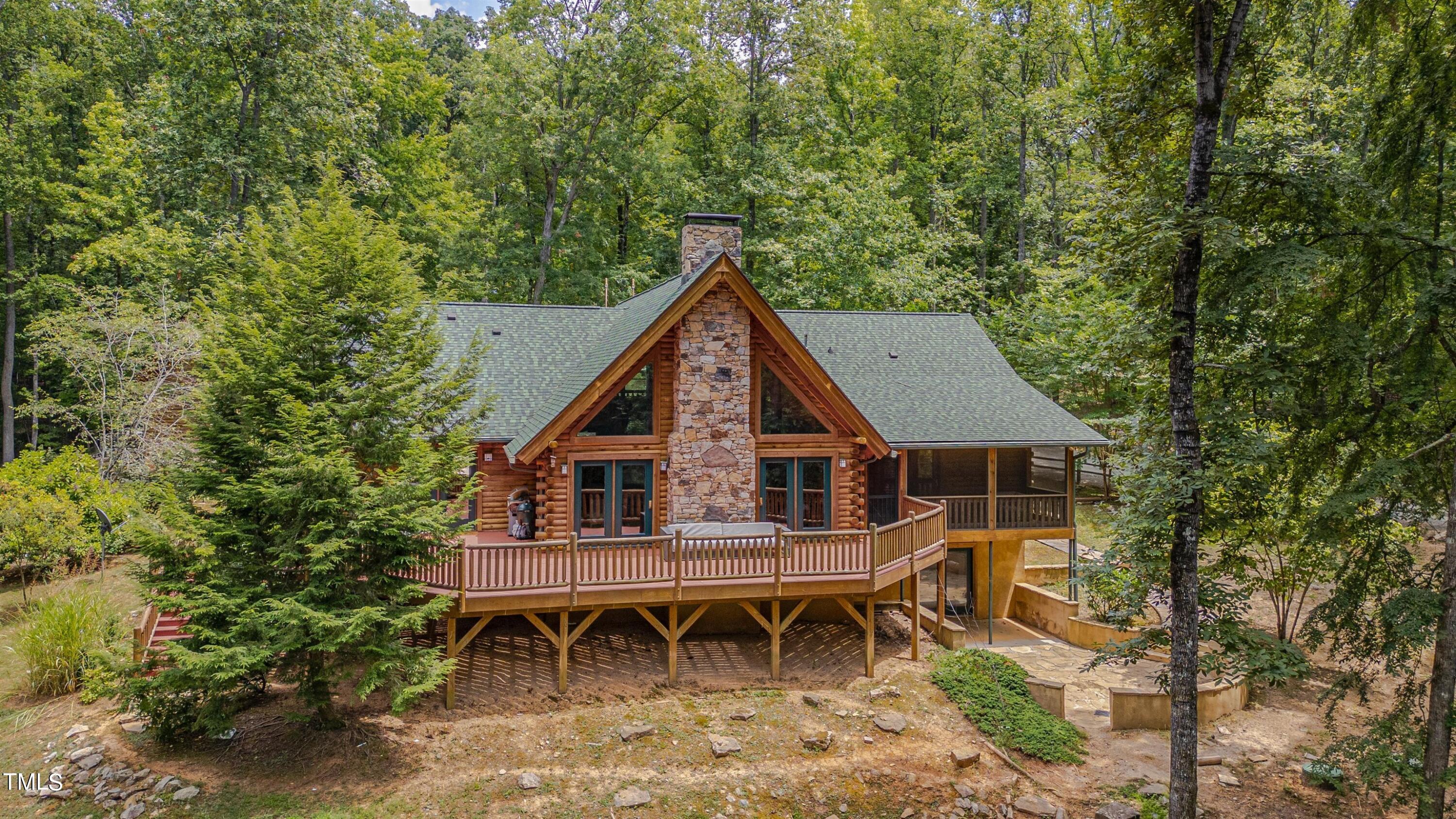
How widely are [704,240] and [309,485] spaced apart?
378 inches

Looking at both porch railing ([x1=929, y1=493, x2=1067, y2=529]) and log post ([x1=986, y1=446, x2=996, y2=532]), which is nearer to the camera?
log post ([x1=986, y1=446, x2=996, y2=532])

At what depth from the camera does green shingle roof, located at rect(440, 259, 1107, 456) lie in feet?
51.4

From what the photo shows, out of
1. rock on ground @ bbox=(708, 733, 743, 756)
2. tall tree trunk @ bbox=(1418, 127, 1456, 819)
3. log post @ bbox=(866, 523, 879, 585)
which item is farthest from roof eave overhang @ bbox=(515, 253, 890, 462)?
tall tree trunk @ bbox=(1418, 127, 1456, 819)

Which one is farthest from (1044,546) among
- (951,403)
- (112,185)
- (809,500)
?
(112,185)

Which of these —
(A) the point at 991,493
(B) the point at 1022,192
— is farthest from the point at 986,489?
(B) the point at 1022,192

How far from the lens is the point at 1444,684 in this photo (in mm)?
9922

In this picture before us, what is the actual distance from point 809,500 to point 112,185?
26.7 meters

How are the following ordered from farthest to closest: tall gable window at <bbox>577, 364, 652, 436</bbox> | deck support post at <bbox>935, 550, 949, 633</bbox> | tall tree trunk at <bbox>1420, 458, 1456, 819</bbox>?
deck support post at <bbox>935, 550, 949, 633</bbox>
tall gable window at <bbox>577, 364, 652, 436</bbox>
tall tree trunk at <bbox>1420, 458, 1456, 819</bbox>

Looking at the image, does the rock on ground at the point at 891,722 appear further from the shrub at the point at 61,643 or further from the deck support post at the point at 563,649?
the shrub at the point at 61,643

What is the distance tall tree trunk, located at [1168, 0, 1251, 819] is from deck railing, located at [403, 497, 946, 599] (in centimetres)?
471

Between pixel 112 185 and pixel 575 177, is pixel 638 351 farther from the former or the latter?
pixel 112 185

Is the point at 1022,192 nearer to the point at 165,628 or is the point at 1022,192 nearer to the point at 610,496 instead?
the point at 610,496

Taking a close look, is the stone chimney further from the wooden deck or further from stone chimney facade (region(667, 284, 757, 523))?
the wooden deck

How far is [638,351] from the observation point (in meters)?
13.7
